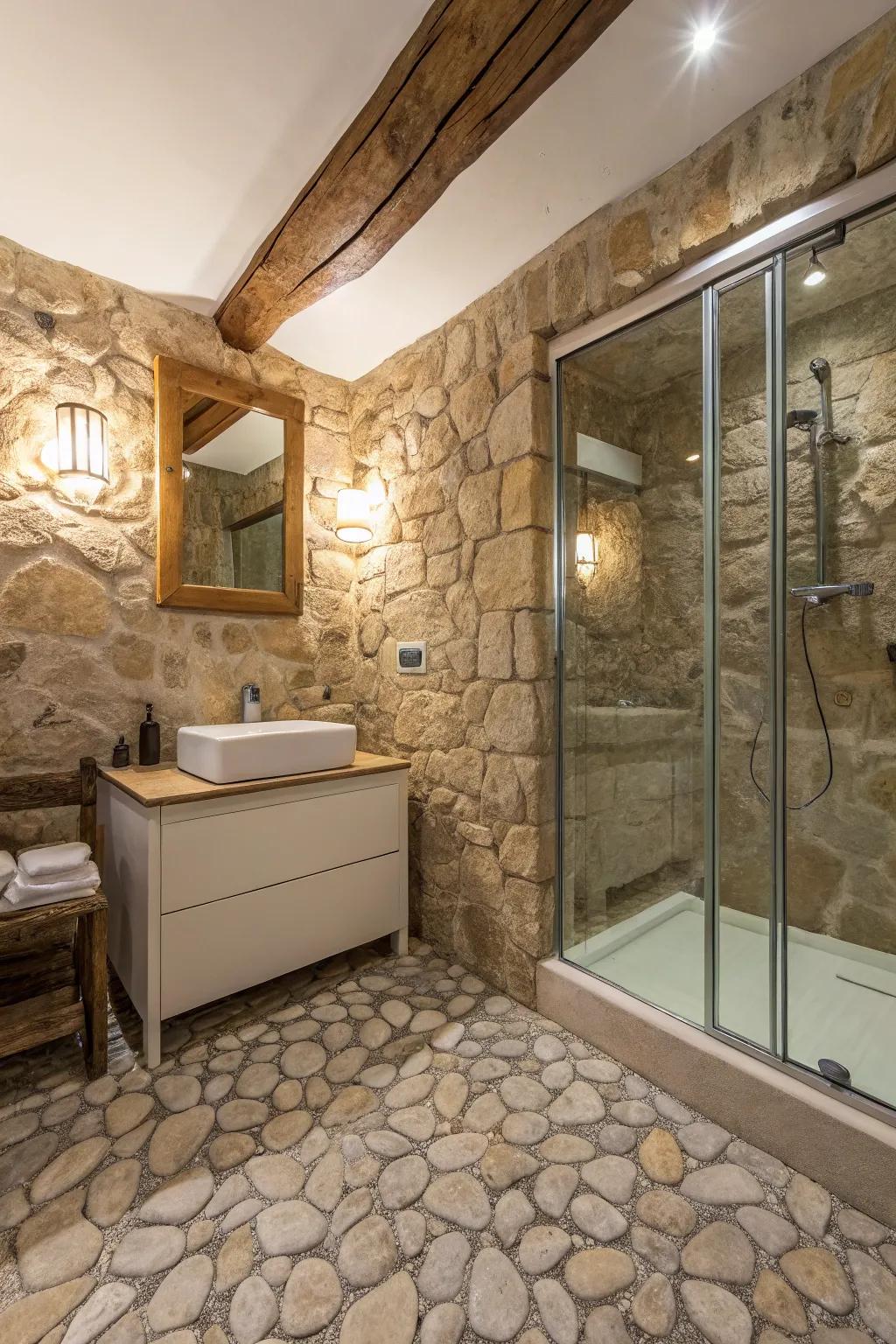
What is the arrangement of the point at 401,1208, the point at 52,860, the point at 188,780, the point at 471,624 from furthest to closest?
the point at 471,624, the point at 188,780, the point at 52,860, the point at 401,1208

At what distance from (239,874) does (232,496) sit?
4.99 feet

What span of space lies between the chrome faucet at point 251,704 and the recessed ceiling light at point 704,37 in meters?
2.31

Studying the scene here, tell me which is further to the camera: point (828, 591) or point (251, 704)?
point (251, 704)

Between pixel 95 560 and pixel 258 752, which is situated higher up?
pixel 95 560

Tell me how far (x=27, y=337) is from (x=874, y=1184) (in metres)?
3.33

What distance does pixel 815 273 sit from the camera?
154cm

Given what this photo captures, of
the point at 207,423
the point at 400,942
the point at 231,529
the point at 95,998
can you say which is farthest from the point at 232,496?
the point at 400,942

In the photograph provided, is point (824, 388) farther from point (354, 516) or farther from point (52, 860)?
point (52, 860)

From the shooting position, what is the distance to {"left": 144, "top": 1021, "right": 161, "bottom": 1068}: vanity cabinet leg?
1696 mm

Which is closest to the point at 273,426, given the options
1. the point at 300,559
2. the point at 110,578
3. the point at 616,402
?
the point at 300,559

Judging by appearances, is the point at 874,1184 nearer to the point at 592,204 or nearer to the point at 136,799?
the point at 136,799

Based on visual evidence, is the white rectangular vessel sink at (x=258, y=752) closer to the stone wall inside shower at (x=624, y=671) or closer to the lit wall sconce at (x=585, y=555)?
the stone wall inside shower at (x=624, y=671)

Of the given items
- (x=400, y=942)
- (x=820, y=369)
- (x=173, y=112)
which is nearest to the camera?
(x=173, y=112)

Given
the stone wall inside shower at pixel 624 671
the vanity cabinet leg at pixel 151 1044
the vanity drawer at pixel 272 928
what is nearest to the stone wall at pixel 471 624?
the stone wall inside shower at pixel 624 671
